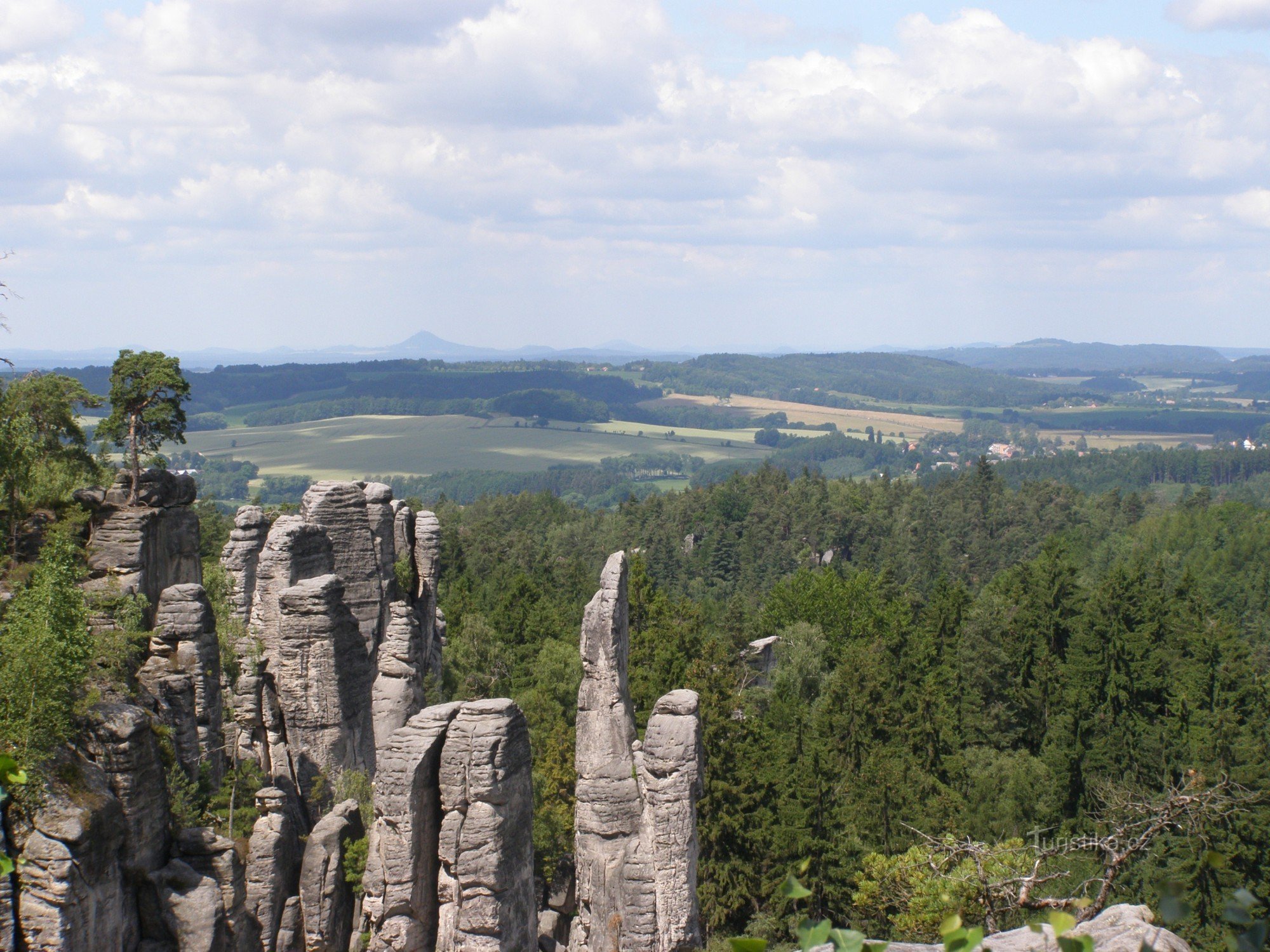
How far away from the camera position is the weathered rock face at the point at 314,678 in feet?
101

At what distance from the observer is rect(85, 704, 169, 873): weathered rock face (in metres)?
21.7

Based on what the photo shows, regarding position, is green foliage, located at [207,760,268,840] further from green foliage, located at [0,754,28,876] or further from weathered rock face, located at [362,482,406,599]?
green foliage, located at [0,754,28,876]

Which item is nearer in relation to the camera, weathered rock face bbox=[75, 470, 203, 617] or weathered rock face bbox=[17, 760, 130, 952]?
weathered rock face bbox=[17, 760, 130, 952]

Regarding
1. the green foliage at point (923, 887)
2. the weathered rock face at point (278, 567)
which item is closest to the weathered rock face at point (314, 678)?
the weathered rock face at point (278, 567)

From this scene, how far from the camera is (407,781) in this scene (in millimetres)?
21828

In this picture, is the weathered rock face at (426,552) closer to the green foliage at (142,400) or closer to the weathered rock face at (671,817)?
the green foliage at (142,400)

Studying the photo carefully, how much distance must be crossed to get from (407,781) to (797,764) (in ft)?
70.2

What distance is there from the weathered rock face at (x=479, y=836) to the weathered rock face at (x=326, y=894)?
517cm

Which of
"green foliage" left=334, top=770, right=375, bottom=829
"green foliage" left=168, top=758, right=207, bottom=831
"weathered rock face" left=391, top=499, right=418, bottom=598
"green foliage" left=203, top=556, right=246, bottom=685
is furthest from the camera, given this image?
"weathered rock face" left=391, top=499, right=418, bottom=598

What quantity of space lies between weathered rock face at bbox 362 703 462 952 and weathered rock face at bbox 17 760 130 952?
492 centimetres

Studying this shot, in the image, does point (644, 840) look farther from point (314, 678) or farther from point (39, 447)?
point (39, 447)

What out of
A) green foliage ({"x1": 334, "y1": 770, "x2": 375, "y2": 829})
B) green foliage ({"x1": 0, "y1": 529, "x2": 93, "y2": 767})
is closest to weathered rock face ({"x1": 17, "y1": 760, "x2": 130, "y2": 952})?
green foliage ({"x1": 0, "y1": 529, "x2": 93, "y2": 767})

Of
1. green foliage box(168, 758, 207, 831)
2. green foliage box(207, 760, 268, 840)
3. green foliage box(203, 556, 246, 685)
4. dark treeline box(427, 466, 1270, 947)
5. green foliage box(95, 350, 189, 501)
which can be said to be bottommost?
dark treeline box(427, 466, 1270, 947)

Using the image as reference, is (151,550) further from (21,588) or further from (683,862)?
(683,862)
